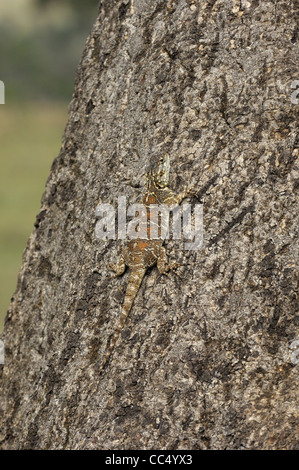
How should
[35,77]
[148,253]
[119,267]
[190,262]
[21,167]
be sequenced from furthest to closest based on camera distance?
[35,77] < [21,167] < [119,267] < [148,253] < [190,262]

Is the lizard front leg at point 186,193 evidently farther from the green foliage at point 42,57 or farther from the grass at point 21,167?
the green foliage at point 42,57

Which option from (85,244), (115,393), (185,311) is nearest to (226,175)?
(185,311)

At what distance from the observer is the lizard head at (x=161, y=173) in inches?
148

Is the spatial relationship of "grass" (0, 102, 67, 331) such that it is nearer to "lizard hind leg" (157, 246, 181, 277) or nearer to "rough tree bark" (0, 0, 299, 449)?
"rough tree bark" (0, 0, 299, 449)

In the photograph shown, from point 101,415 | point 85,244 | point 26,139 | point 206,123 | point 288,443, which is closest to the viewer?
point 288,443

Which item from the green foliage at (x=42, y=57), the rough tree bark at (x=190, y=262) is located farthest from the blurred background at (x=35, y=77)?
the rough tree bark at (x=190, y=262)

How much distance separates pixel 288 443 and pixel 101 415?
101 cm

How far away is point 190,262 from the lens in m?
3.60

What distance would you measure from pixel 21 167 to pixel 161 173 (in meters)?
12.9

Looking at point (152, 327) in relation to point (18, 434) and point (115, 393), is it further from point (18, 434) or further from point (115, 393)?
point (18, 434)

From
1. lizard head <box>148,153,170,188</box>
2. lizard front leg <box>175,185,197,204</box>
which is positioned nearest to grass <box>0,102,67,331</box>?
lizard head <box>148,153,170,188</box>

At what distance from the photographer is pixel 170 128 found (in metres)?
3.81

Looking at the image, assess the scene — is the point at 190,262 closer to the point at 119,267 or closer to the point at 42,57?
the point at 119,267

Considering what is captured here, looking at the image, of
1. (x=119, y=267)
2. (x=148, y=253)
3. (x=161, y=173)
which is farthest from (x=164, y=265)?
(x=161, y=173)
